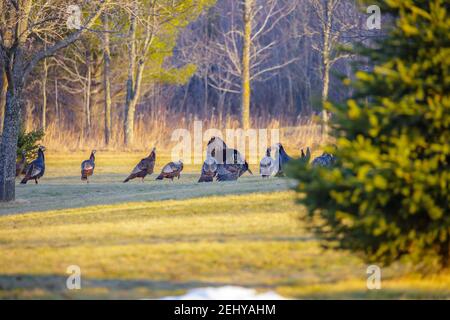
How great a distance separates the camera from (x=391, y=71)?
9.48m

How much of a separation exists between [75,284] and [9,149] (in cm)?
1058

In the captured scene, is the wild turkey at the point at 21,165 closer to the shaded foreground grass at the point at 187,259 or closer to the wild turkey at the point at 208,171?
the wild turkey at the point at 208,171

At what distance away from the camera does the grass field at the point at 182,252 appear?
985 cm

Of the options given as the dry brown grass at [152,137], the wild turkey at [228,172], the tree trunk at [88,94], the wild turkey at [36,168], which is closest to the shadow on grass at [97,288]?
the wild turkey at [228,172]

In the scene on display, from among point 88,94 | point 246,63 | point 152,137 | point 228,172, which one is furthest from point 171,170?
point 88,94

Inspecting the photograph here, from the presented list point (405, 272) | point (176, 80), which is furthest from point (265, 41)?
point (405, 272)

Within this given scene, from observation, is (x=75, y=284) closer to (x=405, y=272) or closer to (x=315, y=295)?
(x=315, y=295)

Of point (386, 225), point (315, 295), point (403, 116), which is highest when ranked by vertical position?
point (403, 116)

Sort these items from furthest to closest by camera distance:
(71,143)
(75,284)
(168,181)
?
(71,143) → (168,181) → (75,284)

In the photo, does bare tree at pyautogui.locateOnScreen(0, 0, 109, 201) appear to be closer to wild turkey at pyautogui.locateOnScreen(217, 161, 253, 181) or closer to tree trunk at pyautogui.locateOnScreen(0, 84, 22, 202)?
tree trunk at pyautogui.locateOnScreen(0, 84, 22, 202)

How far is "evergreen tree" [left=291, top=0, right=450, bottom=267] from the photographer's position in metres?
9.10

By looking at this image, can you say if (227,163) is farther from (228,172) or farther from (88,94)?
(88,94)

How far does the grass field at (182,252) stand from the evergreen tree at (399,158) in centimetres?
71

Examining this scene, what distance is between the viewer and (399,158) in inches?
354
